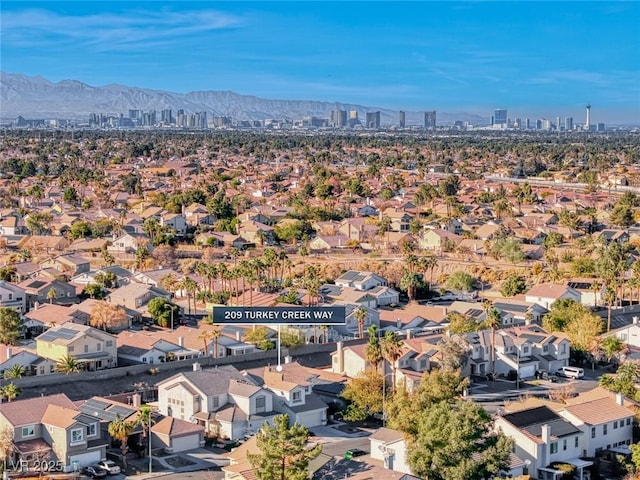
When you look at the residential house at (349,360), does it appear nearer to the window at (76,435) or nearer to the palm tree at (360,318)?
the palm tree at (360,318)

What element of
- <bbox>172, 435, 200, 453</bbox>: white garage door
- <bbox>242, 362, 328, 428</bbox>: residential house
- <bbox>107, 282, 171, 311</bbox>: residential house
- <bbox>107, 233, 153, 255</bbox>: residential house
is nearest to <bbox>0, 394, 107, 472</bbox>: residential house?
<bbox>172, 435, 200, 453</bbox>: white garage door

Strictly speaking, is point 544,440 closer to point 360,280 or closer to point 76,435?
point 76,435

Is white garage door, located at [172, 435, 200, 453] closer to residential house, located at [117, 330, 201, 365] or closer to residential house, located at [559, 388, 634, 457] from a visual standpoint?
residential house, located at [117, 330, 201, 365]

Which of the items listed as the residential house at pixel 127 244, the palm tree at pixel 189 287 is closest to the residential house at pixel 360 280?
the palm tree at pixel 189 287

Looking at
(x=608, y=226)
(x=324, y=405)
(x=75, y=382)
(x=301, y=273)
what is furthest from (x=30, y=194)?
(x=324, y=405)

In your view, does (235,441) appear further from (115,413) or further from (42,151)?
(42,151)
